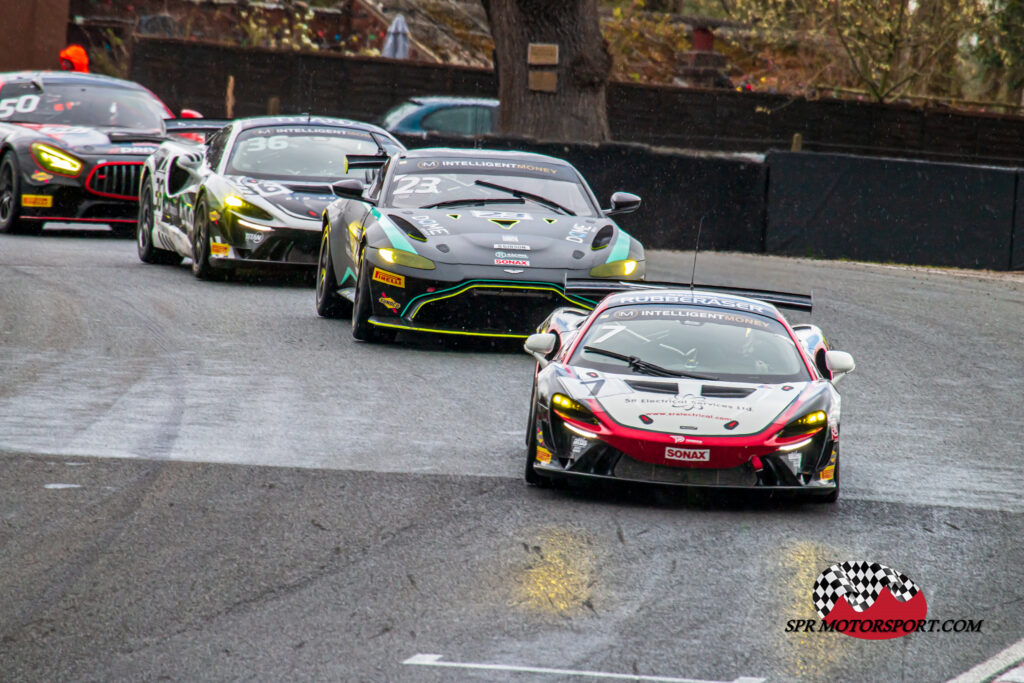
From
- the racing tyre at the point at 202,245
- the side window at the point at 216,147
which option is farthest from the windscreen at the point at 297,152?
the racing tyre at the point at 202,245

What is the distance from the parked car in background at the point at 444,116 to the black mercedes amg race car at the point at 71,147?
5.93m

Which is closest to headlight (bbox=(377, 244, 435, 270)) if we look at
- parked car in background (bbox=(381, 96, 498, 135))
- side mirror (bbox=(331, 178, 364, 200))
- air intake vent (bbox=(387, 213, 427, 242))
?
air intake vent (bbox=(387, 213, 427, 242))

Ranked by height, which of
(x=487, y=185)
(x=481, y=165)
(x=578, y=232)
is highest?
(x=481, y=165)

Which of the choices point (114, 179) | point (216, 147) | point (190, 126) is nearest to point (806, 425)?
point (216, 147)

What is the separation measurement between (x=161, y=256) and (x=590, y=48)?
29.0ft

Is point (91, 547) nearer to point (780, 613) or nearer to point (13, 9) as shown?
point (780, 613)

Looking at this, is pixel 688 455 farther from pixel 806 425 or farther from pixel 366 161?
pixel 366 161

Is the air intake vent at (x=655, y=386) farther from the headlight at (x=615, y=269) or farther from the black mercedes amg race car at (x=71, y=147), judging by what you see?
the black mercedes amg race car at (x=71, y=147)

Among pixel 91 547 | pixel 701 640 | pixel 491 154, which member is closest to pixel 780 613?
pixel 701 640

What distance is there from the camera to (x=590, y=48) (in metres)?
23.6

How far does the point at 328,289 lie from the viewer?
13109 millimetres

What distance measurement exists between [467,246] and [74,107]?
30.5 feet

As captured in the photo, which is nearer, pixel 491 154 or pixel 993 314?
pixel 491 154
